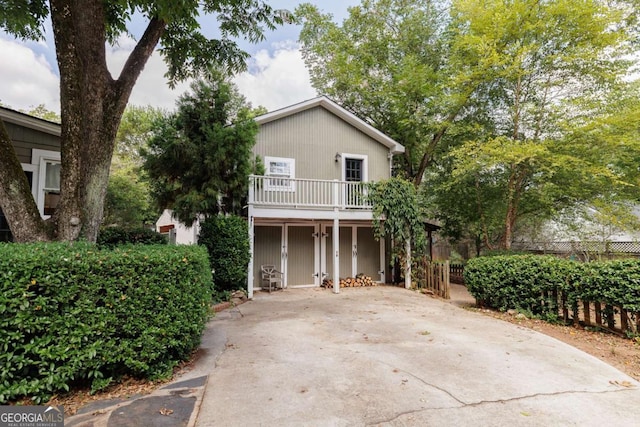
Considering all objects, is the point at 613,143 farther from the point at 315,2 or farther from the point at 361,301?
the point at 315,2

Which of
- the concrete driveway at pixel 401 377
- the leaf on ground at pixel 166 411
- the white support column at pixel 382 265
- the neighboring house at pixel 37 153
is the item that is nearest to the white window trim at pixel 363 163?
the white support column at pixel 382 265

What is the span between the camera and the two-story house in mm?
10273

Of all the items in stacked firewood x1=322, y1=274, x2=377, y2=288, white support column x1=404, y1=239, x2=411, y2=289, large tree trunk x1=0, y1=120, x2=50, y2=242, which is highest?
large tree trunk x1=0, y1=120, x2=50, y2=242

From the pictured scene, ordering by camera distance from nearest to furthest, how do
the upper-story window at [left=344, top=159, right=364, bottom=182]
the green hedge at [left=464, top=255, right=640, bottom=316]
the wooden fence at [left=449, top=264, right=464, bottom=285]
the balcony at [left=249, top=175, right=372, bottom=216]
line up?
1. the green hedge at [left=464, top=255, right=640, bottom=316]
2. the balcony at [left=249, top=175, right=372, bottom=216]
3. the upper-story window at [left=344, top=159, right=364, bottom=182]
4. the wooden fence at [left=449, top=264, right=464, bottom=285]

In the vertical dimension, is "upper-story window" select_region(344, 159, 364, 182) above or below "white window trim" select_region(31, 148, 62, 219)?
above

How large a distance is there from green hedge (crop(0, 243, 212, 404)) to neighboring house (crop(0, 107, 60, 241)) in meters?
4.28

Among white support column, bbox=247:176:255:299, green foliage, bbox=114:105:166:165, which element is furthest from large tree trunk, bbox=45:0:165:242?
green foliage, bbox=114:105:166:165

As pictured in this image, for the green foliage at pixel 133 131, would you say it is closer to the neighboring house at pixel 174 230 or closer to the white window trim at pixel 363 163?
the neighboring house at pixel 174 230

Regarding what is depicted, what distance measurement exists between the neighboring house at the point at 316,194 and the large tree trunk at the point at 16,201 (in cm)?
532

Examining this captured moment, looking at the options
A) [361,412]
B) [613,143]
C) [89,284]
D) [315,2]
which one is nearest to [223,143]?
[89,284]

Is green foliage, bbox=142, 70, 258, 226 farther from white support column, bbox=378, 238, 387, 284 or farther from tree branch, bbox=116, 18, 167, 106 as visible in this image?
white support column, bbox=378, 238, 387, 284

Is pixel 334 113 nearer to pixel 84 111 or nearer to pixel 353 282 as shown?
pixel 353 282

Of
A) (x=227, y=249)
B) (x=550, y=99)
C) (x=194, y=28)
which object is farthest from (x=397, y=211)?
(x=194, y=28)

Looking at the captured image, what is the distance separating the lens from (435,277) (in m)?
10.5
